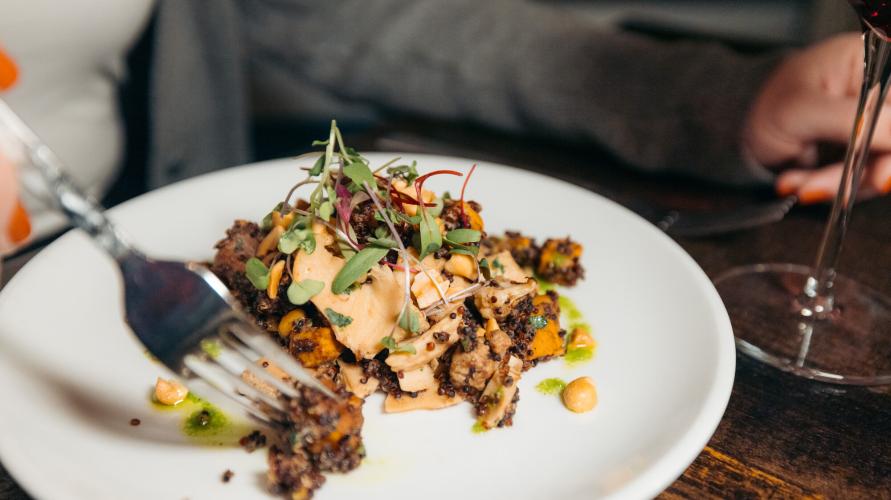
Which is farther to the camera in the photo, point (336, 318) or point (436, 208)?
point (436, 208)

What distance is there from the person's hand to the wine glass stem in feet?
0.94

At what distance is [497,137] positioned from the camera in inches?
72.2

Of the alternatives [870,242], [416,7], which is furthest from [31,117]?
[870,242]

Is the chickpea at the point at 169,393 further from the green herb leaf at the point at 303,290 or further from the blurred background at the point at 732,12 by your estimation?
the blurred background at the point at 732,12

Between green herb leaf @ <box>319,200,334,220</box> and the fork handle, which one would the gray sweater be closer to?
green herb leaf @ <box>319,200,334,220</box>

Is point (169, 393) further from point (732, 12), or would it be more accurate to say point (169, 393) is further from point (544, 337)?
point (732, 12)

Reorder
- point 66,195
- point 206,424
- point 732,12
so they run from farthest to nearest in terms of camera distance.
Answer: point 732,12, point 206,424, point 66,195

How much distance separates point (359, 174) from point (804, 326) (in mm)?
733

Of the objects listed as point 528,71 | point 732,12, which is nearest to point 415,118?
point 528,71

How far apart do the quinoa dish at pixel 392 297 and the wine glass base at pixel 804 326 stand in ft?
1.08

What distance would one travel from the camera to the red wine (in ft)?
2.87

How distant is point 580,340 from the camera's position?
98 cm

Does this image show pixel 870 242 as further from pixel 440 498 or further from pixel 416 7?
pixel 416 7

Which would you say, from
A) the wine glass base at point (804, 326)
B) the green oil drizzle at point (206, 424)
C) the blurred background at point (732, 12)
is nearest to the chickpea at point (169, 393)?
the green oil drizzle at point (206, 424)
